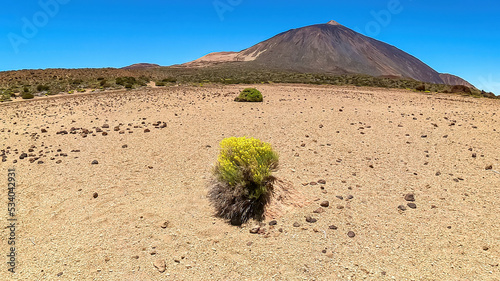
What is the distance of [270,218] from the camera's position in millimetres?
5051

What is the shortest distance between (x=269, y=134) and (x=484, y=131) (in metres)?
6.79

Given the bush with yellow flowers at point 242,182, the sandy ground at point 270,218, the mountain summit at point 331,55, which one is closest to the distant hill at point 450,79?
the mountain summit at point 331,55

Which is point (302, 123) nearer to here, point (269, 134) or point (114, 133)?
point (269, 134)

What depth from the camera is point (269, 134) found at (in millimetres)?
9539

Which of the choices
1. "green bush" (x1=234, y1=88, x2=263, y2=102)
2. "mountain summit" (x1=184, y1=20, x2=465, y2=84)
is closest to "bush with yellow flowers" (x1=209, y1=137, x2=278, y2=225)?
"green bush" (x1=234, y1=88, x2=263, y2=102)

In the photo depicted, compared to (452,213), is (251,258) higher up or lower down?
lower down

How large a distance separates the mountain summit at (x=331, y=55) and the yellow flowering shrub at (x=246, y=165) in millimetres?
104034

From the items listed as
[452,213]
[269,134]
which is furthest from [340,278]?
[269,134]

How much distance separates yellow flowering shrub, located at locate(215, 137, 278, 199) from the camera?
5.15 meters

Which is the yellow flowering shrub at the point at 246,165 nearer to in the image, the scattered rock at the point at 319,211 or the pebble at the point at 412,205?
the scattered rock at the point at 319,211

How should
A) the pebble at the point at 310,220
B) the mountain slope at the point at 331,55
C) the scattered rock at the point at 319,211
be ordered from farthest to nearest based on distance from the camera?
1. the mountain slope at the point at 331,55
2. the scattered rock at the point at 319,211
3. the pebble at the point at 310,220

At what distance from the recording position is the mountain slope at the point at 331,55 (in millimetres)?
120625

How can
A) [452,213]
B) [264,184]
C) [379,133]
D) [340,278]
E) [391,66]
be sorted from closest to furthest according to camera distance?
[340,278] → [452,213] → [264,184] → [379,133] → [391,66]

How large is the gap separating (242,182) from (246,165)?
0.31 metres
